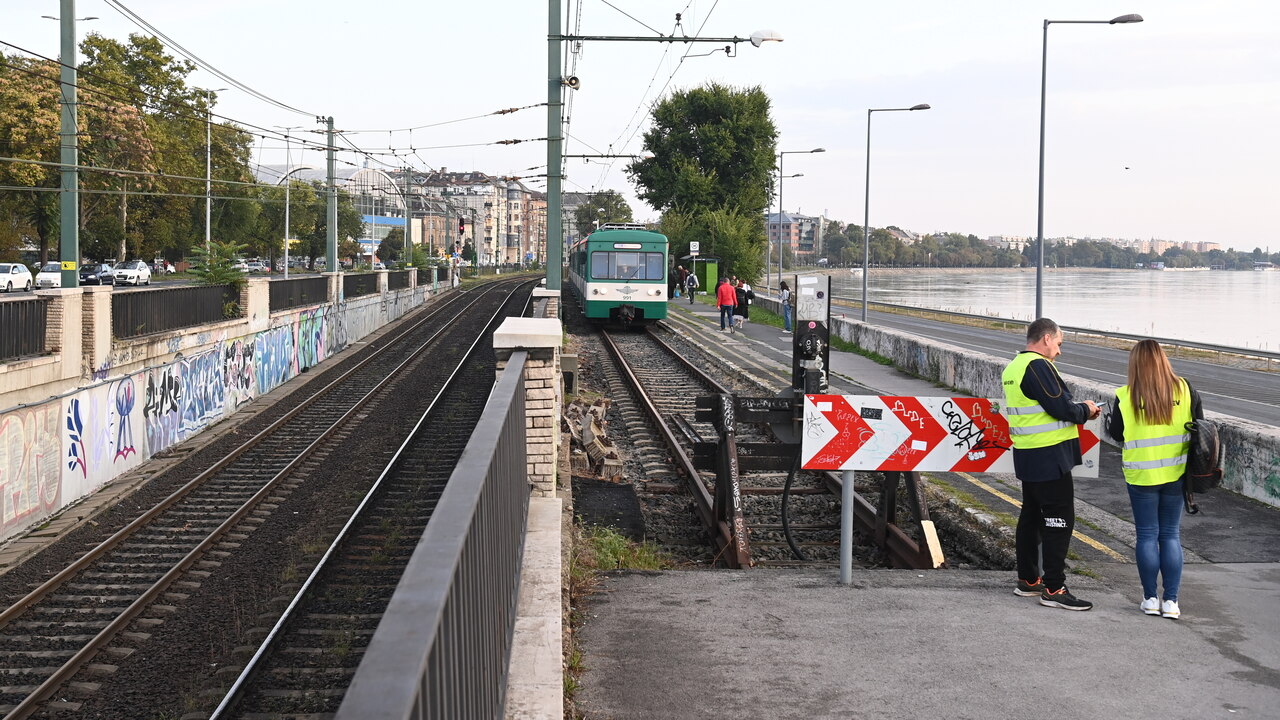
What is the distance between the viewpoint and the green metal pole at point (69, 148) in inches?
739

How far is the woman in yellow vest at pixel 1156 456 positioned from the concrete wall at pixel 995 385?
12.9 feet

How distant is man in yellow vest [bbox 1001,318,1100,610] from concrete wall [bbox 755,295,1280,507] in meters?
4.16

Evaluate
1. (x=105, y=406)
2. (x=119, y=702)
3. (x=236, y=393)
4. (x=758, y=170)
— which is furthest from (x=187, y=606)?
(x=758, y=170)

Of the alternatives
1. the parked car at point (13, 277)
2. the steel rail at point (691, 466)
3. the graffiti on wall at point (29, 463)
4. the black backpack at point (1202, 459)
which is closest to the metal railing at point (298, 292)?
the steel rail at point (691, 466)

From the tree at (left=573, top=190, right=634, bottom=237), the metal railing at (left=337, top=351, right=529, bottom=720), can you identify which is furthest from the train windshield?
the tree at (left=573, top=190, right=634, bottom=237)

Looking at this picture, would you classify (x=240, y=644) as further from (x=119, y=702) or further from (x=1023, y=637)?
(x=1023, y=637)

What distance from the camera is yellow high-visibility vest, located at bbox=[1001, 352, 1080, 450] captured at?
673cm

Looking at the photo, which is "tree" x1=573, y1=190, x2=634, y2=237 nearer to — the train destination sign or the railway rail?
the railway rail

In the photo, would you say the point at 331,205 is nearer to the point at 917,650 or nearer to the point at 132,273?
the point at 132,273

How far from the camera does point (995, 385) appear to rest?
1781cm

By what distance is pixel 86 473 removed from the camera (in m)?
13.5

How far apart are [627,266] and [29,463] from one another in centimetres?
2494

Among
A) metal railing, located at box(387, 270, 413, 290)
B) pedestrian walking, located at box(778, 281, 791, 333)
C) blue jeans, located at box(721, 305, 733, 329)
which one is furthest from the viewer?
metal railing, located at box(387, 270, 413, 290)

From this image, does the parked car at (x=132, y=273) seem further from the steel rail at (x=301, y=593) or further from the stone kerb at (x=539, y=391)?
the stone kerb at (x=539, y=391)
